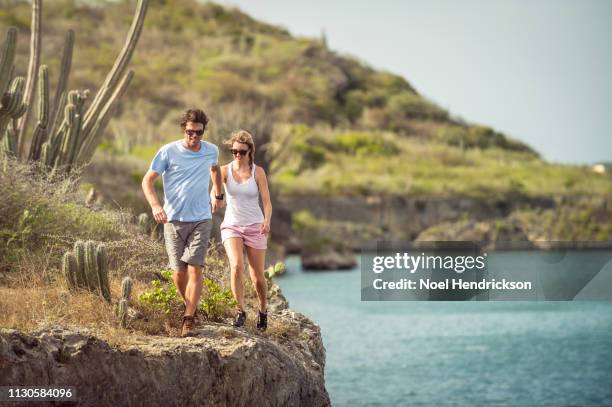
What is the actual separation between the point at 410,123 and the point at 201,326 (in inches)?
3654

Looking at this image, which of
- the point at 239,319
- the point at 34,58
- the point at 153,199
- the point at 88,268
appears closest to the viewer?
the point at 153,199

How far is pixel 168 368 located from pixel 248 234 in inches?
49.5

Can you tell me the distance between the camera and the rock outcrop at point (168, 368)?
21.8 ft

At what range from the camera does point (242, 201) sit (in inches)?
310

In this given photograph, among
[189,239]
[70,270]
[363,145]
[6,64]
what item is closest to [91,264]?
[70,270]

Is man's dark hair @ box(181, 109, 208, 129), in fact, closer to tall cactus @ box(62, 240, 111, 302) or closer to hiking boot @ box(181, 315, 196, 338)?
tall cactus @ box(62, 240, 111, 302)

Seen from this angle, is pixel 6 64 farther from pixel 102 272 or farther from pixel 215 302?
pixel 215 302

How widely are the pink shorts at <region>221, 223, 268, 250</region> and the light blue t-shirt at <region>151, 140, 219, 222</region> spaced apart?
344 mm

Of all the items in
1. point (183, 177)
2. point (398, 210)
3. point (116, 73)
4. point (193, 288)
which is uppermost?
point (116, 73)

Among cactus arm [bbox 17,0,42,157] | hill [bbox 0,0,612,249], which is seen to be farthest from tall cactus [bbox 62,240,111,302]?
hill [bbox 0,0,612,249]

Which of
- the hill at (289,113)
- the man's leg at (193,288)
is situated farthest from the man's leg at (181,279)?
the hill at (289,113)

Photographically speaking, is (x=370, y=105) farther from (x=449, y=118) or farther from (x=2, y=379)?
(x=2, y=379)

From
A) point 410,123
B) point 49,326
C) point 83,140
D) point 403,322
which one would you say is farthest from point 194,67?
point 49,326

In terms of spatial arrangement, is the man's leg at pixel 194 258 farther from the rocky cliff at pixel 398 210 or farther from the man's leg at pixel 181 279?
the rocky cliff at pixel 398 210
